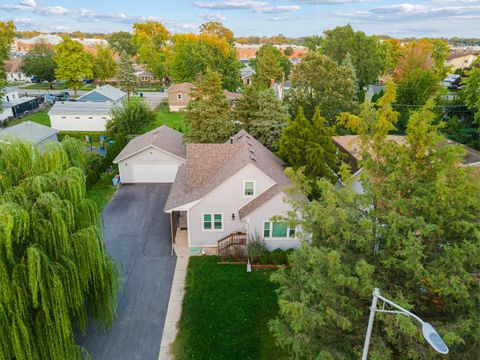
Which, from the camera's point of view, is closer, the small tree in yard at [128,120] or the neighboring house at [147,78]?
the small tree in yard at [128,120]

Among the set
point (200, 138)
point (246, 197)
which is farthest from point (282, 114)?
point (246, 197)

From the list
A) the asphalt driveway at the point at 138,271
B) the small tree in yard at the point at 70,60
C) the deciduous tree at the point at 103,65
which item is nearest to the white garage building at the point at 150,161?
the asphalt driveway at the point at 138,271

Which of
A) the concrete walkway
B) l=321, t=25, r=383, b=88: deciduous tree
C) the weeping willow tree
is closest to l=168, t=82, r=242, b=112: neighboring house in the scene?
l=321, t=25, r=383, b=88: deciduous tree

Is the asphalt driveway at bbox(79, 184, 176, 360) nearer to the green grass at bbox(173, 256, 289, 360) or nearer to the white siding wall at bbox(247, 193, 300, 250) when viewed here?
the green grass at bbox(173, 256, 289, 360)

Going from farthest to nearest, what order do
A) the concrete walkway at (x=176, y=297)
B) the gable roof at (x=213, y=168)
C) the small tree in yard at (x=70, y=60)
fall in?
the small tree in yard at (x=70, y=60) < the gable roof at (x=213, y=168) < the concrete walkway at (x=176, y=297)

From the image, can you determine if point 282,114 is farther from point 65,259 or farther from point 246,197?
point 65,259

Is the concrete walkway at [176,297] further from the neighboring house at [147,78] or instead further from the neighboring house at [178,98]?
the neighboring house at [147,78]
